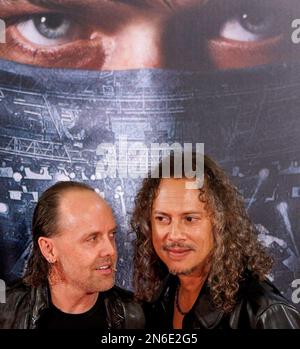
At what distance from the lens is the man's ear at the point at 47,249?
2.30m

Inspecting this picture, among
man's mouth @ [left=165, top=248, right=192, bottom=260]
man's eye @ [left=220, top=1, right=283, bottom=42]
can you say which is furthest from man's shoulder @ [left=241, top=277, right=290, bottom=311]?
man's eye @ [left=220, top=1, right=283, bottom=42]

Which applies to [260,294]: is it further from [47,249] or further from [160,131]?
[47,249]

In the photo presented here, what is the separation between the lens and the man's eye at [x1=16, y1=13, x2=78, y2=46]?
7.86 ft

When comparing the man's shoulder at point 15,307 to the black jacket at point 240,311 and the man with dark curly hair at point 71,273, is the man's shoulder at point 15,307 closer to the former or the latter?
the man with dark curly hair at point 71,273

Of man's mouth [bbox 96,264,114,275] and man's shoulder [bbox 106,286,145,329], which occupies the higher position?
man's mouth [bbox 96,264,114,275]

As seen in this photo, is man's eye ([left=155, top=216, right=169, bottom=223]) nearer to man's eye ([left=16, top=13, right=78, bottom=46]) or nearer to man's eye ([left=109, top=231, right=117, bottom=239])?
man's eye ([left=109, top=231, right=117, bottom=239])

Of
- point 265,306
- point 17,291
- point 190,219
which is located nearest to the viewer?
point 265,306

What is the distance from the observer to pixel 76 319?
2.32 metres

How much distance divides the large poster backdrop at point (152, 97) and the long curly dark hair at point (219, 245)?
5cm

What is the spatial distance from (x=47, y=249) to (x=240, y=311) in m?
0.88

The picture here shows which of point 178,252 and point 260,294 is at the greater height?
point 178,252

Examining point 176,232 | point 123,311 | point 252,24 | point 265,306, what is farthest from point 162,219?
point 252,24

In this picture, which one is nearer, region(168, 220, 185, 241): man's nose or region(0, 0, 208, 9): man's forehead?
region(168, 220, 185, 241): man's nose

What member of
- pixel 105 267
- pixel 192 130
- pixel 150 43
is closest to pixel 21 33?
pixel 150 43
